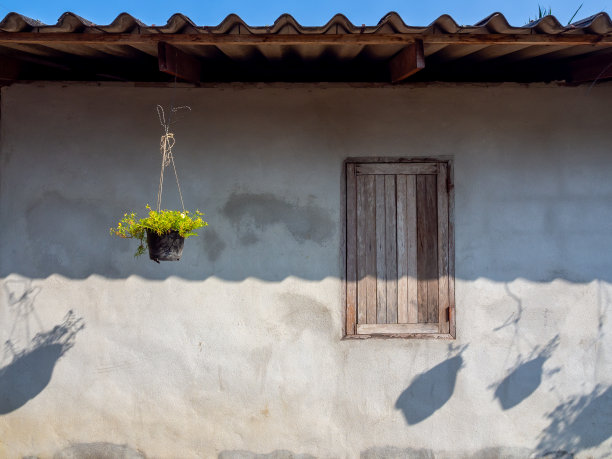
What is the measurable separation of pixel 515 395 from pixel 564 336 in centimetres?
61

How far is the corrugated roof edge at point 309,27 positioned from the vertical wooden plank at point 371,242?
1.26 m

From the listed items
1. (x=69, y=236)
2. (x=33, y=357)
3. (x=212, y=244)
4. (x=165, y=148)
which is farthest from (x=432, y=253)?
A: (x=33, y=357)

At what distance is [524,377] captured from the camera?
3.59m

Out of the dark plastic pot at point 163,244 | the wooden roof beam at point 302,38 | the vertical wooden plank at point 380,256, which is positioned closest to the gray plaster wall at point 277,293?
the vertical wooden plank at point 380,256

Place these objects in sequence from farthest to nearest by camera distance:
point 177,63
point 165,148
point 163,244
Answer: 1. point 165,148
2. point 177,63
3. point 163,244

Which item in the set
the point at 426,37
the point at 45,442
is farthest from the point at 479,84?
the point at 45,442

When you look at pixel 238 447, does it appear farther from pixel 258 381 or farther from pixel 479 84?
pixel 479 84

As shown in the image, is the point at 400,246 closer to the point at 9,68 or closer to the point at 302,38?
the point at 302,38

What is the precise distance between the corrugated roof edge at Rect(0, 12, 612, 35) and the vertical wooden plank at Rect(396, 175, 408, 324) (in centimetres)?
126

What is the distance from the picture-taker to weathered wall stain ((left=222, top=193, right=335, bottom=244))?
359 cm

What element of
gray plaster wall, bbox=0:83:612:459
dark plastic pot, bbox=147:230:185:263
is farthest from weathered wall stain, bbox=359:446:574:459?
dark plastic pot, bbox=147:230:185:263

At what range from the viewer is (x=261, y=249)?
3586 millimetres

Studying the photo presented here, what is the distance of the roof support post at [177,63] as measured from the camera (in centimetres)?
282

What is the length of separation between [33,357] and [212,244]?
5.47 ft
